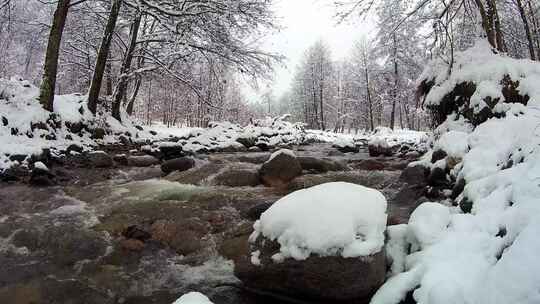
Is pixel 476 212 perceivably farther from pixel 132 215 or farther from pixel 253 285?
pixel 132 215

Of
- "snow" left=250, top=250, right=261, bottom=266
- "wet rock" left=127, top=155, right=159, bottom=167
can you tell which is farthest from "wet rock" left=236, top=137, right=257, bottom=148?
"snow" left=250, top=250, right=261, bottom=266

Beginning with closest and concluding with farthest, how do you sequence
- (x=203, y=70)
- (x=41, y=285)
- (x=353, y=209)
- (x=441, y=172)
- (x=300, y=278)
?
(x=300, y=278), (x=353, y=209), (x=41, y=285), (x=441, y=172), (x=203, y=70)

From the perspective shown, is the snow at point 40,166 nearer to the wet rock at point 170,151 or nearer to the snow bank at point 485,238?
the wet rock at point 170,151

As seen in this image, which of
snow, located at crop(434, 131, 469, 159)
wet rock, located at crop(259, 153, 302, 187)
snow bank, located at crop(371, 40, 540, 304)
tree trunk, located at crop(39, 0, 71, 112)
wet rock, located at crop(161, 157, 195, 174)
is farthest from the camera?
tree trunk, located at crop(39, 0, 71, 112)

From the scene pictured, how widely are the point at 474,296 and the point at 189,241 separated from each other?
119 inches

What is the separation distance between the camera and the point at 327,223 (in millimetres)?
2863

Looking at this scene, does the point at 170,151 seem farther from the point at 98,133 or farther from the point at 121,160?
the point at 98,133

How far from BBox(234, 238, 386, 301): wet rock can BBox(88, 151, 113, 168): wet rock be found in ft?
19.6

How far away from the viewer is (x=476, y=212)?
2906 mm

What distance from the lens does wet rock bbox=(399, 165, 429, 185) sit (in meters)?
5.86

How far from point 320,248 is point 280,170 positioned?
400 centimetres

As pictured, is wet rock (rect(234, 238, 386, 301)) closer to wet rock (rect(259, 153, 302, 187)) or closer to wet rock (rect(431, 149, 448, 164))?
wet rock (rect(431, 149, 448, 164))

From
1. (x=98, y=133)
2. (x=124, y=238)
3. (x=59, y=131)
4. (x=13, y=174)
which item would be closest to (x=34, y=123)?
(x=59, y=131)

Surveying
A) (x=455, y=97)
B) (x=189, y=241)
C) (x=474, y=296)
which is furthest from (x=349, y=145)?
(x=474, y=296)
